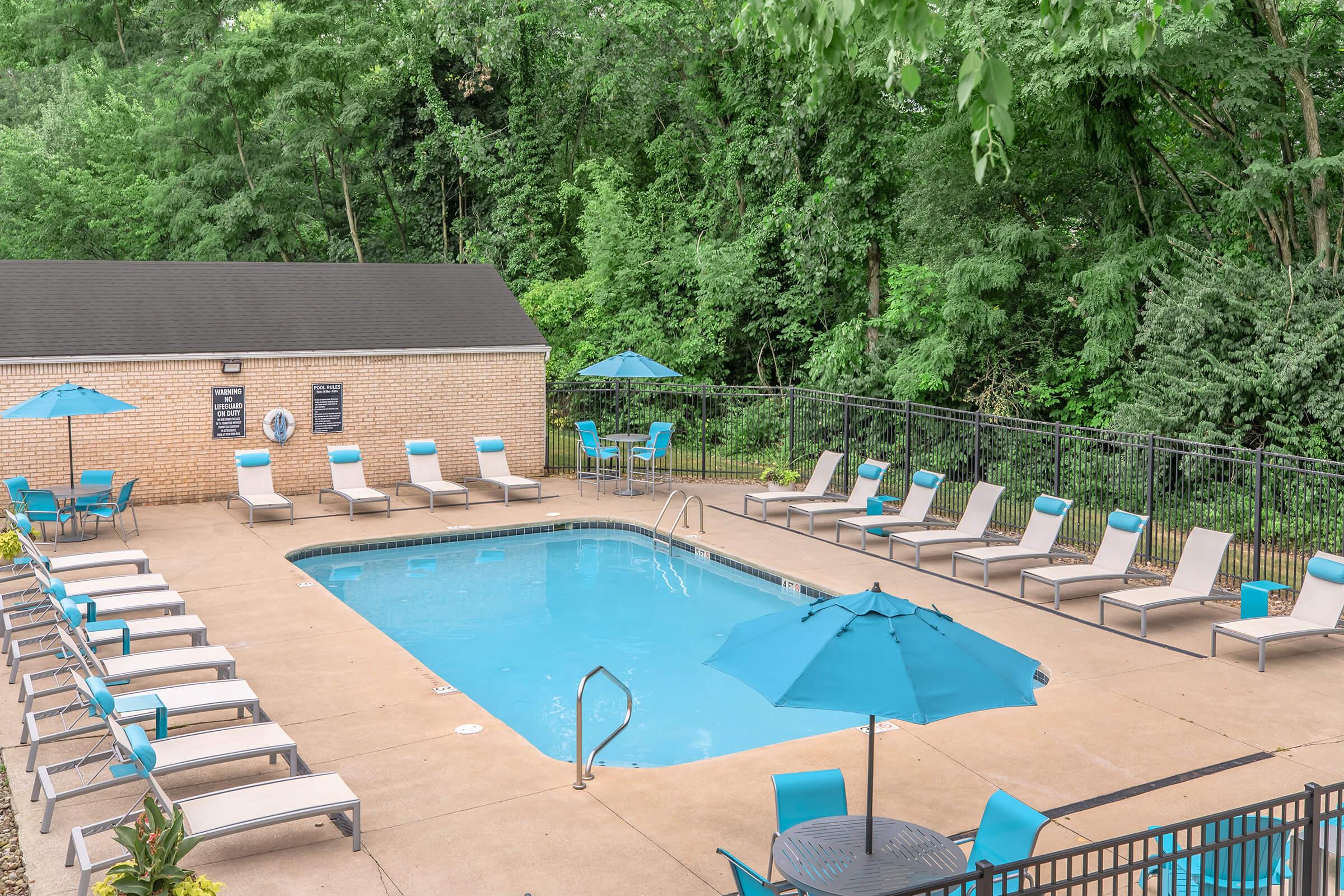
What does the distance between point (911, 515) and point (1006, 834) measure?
10159 mm

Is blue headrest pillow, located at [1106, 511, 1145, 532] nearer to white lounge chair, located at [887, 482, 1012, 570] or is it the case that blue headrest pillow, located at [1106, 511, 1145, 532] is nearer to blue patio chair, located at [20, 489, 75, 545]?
white lounge chair, located at [887, 482, 1012, 570]

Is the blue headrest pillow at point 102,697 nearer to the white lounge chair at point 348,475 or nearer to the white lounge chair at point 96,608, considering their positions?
the white lounge chair at point 96,608

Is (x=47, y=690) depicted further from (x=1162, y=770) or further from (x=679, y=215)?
(x=679, y=215)

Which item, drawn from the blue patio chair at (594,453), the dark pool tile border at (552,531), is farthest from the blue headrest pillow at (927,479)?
the blue patio chair at (594,453)

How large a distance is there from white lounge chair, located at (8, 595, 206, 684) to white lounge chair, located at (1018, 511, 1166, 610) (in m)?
8.71

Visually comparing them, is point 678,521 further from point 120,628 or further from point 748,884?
point 748,884

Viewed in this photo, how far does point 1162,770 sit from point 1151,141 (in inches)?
623

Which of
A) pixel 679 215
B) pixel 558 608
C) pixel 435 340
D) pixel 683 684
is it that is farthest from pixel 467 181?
pixel 683 684

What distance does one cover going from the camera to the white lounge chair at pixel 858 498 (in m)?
16.7

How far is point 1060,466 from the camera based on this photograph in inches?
649

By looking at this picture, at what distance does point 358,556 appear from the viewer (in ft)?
53.3

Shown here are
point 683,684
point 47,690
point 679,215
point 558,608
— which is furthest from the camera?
point 679,215

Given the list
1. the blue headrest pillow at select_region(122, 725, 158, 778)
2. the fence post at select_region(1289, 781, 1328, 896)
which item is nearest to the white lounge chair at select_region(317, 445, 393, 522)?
the blue headrest pillow at select_region(122, 725, 158, 778)

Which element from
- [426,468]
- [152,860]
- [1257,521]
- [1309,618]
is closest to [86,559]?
[426,468]
